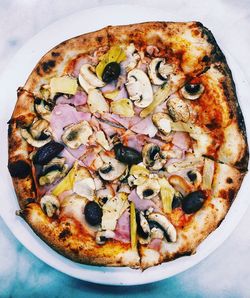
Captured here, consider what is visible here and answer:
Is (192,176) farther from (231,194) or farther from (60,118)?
(60,118)

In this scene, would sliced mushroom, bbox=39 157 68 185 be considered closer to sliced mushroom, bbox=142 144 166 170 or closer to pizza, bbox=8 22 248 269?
pizza, bbox=8 22 248 269

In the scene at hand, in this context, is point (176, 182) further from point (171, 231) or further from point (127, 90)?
point (127, 90)

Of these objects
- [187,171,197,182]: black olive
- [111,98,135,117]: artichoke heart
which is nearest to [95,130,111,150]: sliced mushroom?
[111,98,135,117]: artichoke heart

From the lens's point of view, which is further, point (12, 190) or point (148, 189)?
point (12, 190)

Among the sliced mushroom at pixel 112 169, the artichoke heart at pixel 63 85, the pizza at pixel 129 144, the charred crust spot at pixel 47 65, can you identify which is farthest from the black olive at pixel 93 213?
the charred crust spot at pixel 47 65

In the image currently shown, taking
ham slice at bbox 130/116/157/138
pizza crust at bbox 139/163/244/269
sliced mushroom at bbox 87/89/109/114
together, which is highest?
sliced mushroom at bbox 87/89/109/114

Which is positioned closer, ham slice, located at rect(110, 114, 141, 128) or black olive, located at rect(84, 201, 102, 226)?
black olive, located at rect(84, 201, 102, 226)

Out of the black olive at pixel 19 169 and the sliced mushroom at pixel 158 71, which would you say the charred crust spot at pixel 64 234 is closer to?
the black olive at pixel 19 169

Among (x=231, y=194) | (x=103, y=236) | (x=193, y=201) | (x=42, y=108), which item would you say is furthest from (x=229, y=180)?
(x=42, y=108)
